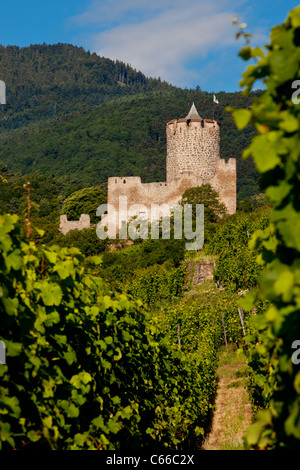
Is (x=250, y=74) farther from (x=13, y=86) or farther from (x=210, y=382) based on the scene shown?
(x=13, y=86)

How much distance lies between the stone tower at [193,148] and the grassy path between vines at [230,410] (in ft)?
53.1

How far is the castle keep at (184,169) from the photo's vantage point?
28.1m

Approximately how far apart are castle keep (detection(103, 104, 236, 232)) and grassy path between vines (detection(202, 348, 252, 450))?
15.2 m

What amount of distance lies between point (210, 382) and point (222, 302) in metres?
6.68

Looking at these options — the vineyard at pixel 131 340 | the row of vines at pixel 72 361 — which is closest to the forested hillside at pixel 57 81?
the vineyard at pixel 131 340

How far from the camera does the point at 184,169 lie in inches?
1139

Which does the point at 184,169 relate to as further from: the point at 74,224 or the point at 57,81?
the point at 57,81

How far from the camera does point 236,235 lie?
21.2 m

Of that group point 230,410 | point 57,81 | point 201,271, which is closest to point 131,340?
point 230,410

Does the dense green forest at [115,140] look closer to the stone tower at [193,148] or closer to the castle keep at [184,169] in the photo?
the castle keep at [184,169]

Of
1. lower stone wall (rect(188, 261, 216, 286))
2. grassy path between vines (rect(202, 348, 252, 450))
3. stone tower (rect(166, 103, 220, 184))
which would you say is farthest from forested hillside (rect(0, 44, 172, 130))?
grassy path between vines (rect(202, 348, 252, 450))

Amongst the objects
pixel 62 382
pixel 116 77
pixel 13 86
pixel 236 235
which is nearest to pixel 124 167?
pixel 236 235

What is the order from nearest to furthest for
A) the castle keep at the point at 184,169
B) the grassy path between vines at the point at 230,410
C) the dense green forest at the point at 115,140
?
the grassy path between vines at the point at 230,410
the castle keep at the point at 184,169
the dense green forest at the point at 115,140
